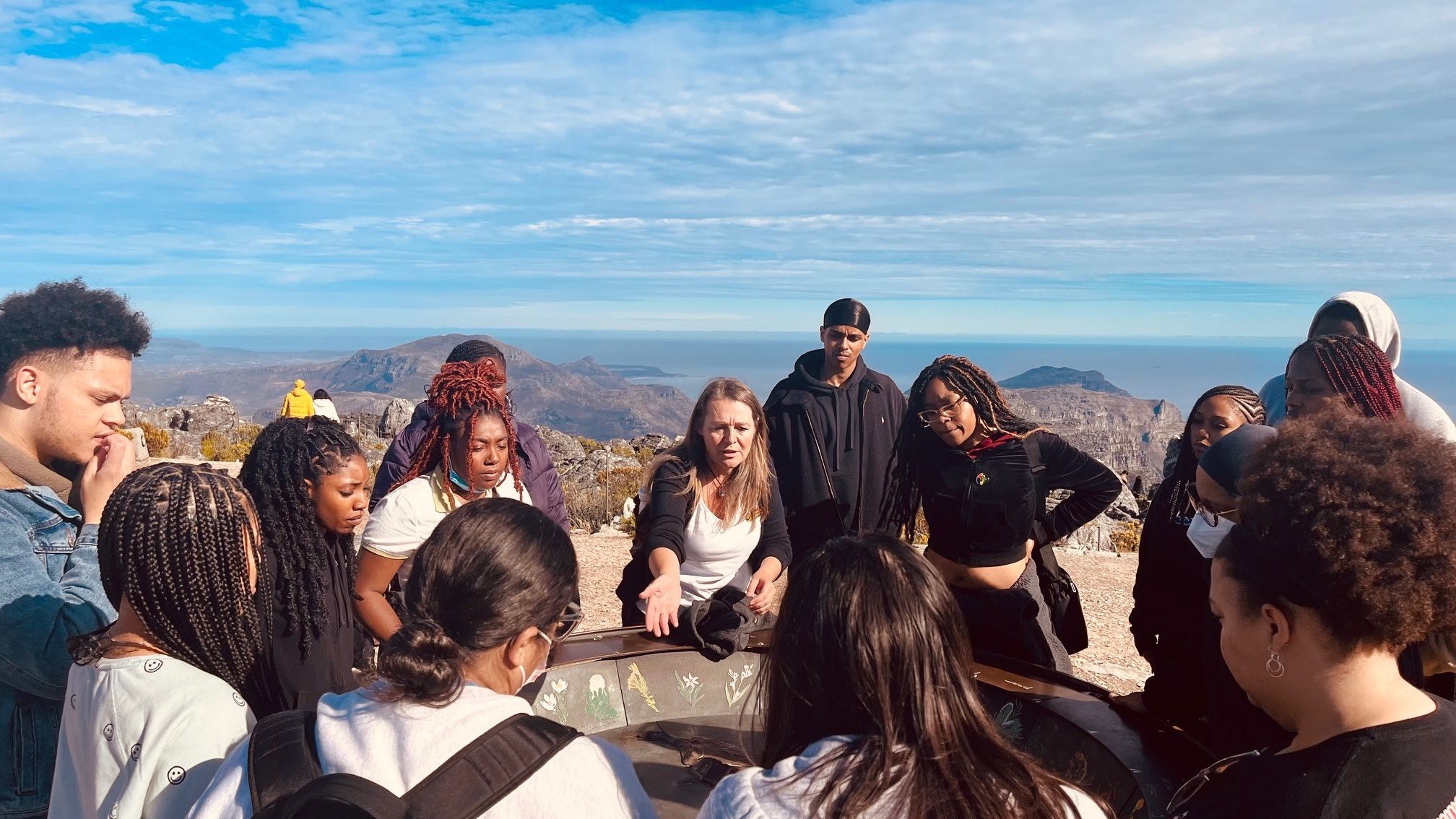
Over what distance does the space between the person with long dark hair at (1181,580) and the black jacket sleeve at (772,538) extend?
1422mm

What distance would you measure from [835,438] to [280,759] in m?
3.85

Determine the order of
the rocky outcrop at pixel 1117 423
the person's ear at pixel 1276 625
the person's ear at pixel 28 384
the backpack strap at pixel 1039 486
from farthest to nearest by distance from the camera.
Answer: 1. the rocky outcrop at pixel 1117 423
2. the backpack strap at pixel 1039 486
3. the person's ear at pixel 28 384
4. the person's ear at pixel 1276 625

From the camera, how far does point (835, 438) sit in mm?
5086

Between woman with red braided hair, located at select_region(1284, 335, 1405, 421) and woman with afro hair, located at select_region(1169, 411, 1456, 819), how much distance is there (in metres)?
1.67

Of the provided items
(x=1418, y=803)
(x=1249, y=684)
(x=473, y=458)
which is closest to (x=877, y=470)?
(x=473, y=458)

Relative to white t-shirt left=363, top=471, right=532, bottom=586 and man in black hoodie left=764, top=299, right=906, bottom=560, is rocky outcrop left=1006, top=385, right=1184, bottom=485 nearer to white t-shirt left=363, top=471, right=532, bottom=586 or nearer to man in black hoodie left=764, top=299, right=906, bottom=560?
man in black hoodie left=764, top=299, right=906, bottom=560

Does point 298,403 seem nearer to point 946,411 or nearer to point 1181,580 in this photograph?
point 946,411

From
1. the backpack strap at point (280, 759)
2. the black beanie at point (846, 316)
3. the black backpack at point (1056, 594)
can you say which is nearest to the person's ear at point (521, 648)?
the backpack strap at point (280, 759)

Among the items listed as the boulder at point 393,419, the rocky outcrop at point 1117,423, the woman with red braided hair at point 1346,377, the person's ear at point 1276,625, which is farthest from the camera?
the rocky outcrop at point 1117,423

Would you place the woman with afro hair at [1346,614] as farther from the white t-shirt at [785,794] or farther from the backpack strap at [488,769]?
the backpack strap at [488,769]

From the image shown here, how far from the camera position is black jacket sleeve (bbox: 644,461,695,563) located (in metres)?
3.75

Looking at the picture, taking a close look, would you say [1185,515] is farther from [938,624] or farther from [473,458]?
[473,458]

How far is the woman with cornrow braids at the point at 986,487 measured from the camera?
3.89 m

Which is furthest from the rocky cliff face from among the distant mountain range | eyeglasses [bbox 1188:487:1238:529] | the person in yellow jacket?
the distant mountain range
